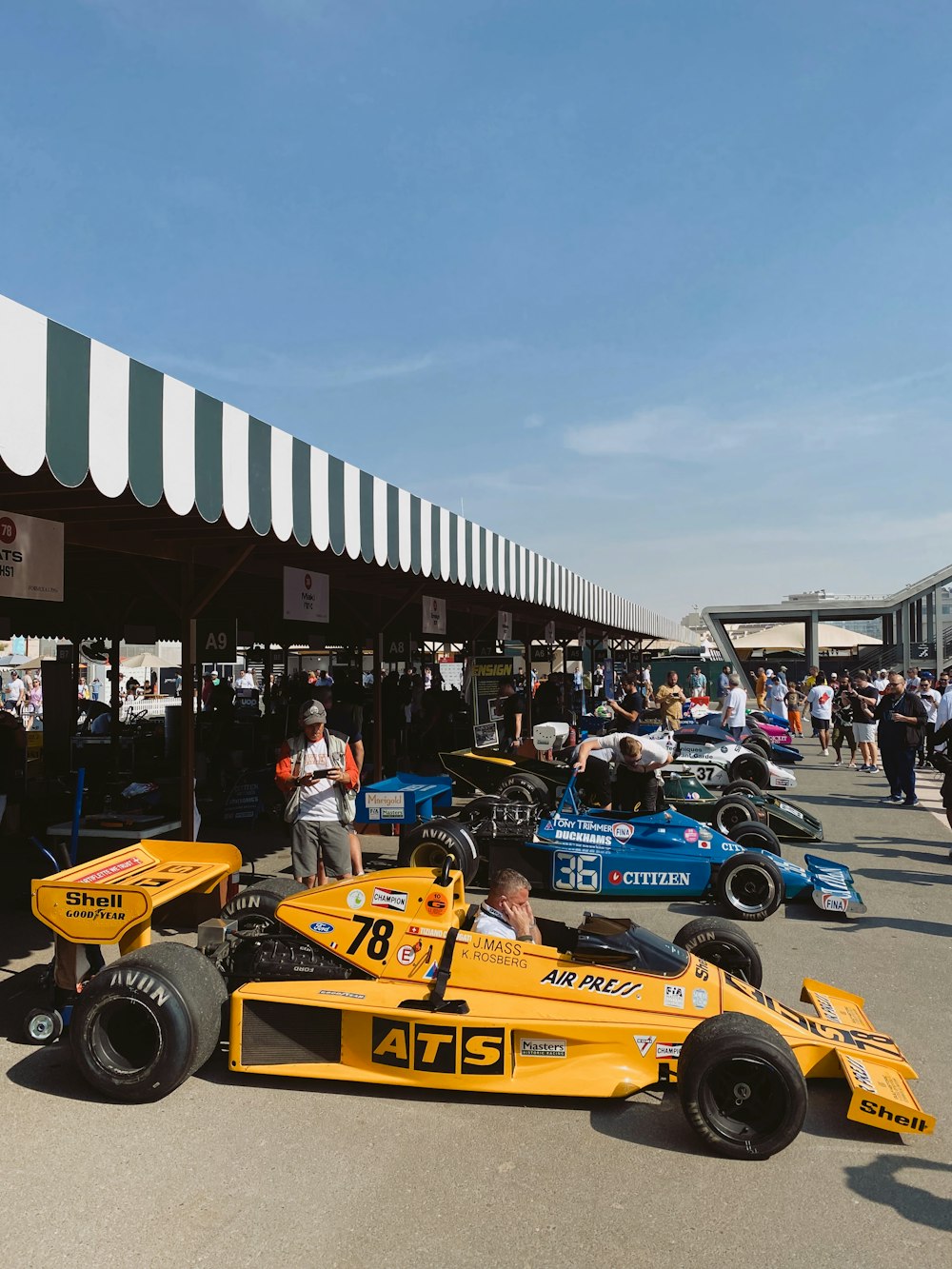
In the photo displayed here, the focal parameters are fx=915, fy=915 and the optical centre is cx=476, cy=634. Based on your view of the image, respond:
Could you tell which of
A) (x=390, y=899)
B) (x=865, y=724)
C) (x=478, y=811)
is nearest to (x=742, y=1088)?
(x=390, y=899)

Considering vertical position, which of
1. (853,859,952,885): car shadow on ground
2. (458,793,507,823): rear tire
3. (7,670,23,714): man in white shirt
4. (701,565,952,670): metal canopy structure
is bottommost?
(853,859,952,885): car shadow on ground

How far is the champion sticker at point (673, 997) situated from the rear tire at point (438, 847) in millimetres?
3765

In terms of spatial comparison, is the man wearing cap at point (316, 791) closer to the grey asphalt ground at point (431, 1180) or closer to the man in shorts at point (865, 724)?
the grey asphalt ground at point (431, 1180)

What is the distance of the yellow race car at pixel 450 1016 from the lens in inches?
155

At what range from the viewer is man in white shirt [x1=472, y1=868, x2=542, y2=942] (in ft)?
15.9

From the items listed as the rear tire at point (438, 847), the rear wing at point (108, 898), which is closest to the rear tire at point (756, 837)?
the rear tire at point (438, 847)

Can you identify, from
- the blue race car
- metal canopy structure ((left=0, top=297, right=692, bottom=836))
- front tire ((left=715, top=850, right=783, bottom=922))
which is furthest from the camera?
the blue race car

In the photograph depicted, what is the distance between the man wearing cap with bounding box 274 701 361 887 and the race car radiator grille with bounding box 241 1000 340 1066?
2.18 meters

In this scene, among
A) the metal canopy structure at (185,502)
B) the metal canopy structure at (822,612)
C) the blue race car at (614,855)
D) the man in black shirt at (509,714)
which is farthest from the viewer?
the metal canopy structure at (822,612)

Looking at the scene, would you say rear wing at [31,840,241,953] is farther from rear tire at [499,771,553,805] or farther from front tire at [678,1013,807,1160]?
rear tire at [499,771,553,805]

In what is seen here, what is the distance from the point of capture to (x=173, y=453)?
5621mm

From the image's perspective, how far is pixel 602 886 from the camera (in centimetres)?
804

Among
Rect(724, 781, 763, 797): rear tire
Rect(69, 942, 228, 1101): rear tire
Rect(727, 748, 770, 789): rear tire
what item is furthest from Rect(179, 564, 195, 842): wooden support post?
Rect(727, 748, 770, 789): rear tire

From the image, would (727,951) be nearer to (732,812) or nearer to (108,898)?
(108,898)
